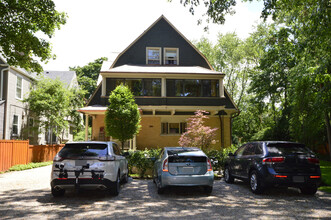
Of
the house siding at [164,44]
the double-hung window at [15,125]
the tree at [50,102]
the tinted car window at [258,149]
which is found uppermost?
the house siding at [164,44]

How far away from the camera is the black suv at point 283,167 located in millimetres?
8352

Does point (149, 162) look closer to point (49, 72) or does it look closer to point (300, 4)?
point (300, 4)

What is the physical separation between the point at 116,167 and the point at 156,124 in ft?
47.1

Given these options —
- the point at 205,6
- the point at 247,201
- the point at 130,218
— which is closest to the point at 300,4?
the point at 205,6

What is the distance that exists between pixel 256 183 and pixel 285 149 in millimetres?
1445

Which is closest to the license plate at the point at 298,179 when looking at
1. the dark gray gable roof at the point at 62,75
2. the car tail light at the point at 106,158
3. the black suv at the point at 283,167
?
the black suv at the point at 283,167

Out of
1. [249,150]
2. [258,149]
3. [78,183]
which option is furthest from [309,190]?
[78,183]

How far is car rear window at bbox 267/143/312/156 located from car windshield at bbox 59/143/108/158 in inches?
206

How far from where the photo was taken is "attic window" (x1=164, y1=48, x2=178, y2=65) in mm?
24844

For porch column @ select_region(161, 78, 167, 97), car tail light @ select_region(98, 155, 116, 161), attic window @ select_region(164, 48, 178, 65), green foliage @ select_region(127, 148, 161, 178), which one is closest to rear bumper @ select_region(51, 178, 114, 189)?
car tail light @ select_region(98, 155, 116, 161)

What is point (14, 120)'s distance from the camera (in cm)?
2241

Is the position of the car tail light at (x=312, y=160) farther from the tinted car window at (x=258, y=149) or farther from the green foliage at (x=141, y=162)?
the green foliage at (x=141, y=162)

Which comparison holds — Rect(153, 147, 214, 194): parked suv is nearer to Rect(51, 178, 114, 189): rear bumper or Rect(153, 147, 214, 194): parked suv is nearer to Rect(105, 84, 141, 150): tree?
Rect(51, 178, 114, 189): rear bumper

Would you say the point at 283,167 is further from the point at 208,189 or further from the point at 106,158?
the point at 106,158
